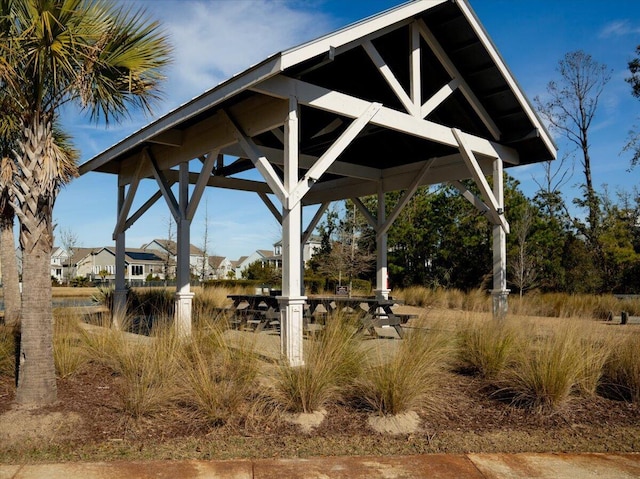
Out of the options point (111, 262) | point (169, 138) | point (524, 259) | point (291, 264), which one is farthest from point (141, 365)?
point (111, 262)

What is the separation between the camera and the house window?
61881mm

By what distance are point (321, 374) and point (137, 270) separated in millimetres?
61322

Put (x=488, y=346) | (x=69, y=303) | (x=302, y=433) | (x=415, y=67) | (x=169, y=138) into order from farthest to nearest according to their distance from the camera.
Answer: (x=69, y=303)
(x=169, y=138)
(x=415, y=67)
(x=488, y=346)
(x=302, y=433)

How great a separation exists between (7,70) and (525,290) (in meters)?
17.8

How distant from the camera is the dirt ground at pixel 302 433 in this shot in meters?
4.12

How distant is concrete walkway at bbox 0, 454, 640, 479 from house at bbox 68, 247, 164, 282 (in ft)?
190

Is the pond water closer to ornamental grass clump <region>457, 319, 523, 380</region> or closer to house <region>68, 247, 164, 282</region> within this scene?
ornamental grass clump <region>457, 319, 523, 380</region>

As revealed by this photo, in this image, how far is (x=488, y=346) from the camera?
588 cm

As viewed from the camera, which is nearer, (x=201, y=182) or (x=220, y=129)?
(x=220, y=129)

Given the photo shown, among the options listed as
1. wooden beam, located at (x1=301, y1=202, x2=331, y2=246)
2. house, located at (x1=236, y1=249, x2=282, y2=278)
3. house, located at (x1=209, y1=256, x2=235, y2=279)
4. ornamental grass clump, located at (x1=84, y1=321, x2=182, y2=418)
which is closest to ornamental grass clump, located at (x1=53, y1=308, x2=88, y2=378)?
ornamental grass clump, located at (x1=84, y1=321, x2=182, y2=418)

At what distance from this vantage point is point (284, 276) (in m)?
6.11

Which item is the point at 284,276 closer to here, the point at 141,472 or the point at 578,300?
the point at 141,472

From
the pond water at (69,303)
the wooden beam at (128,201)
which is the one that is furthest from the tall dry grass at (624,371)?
the pond water at (69,303)

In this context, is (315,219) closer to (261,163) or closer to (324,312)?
(324,312)
